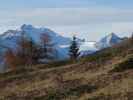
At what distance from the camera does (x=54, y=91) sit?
26.5 metres

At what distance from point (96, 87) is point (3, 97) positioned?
607 cm

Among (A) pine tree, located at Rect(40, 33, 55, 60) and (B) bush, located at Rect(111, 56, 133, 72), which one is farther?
(A) pine tree, located at Rect(40, 33, 55, 60)

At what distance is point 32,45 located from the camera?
335 feet

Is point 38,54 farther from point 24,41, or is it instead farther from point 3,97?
point 3,97

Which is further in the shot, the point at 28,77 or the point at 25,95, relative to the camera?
the point at 28,77

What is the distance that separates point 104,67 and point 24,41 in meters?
67.4

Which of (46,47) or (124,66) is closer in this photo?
(124,66)

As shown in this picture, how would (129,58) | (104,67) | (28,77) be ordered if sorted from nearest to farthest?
(129,58)
(104,67)
(28,77)

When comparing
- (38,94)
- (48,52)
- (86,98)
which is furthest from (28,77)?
(48,52)

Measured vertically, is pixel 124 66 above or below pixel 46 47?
above

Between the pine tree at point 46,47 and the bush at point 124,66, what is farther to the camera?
the pine tree at point 46,47

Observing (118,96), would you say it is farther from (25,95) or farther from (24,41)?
(24,41)

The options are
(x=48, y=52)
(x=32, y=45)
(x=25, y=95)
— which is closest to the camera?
(x=25, y=95)

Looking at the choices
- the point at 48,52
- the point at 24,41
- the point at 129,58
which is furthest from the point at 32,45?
the point at 129,58
